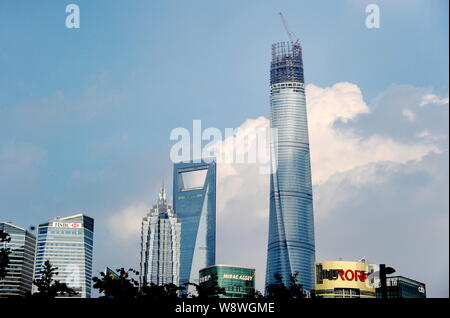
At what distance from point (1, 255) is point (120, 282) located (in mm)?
17895

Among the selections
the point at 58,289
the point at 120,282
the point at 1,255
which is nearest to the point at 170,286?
the point at 120,282
